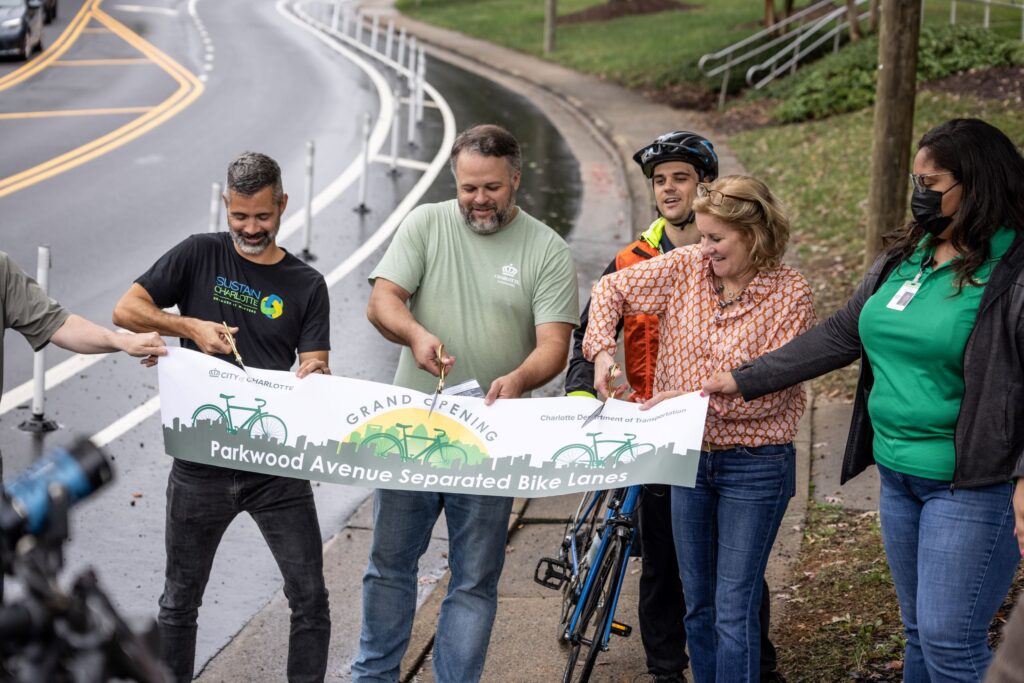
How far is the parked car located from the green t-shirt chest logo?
23178 millimetres

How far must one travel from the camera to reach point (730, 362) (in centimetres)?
485

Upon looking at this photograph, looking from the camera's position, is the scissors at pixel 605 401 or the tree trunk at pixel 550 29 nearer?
the scissors at pixel 605 401

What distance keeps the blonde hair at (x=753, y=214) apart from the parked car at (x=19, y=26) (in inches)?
935

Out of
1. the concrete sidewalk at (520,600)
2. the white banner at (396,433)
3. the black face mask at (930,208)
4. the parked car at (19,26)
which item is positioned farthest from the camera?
the parked car at (19,26)

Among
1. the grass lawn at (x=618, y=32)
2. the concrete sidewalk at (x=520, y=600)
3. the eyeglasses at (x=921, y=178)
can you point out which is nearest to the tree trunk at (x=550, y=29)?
the grass lawn at (x=618, y=32)

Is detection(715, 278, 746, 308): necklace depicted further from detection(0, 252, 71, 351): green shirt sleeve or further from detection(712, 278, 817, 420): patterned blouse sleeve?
detection(0, 252, 71, 351): green shirt sleeve

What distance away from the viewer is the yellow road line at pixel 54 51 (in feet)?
79.6

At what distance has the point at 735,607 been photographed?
4812 millimetres

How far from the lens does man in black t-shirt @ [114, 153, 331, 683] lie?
496cm

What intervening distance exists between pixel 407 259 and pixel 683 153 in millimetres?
1224

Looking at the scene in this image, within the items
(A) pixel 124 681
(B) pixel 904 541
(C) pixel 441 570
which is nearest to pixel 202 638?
(C) pixel 441 570

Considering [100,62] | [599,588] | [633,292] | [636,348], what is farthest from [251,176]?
[100,62]

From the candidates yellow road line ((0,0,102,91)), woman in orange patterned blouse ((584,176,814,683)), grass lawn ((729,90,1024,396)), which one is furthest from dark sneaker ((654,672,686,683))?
yellow road line ((0,0,102,91))

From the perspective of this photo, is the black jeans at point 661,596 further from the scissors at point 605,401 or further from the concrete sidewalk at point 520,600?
the scissors at point 605,401
